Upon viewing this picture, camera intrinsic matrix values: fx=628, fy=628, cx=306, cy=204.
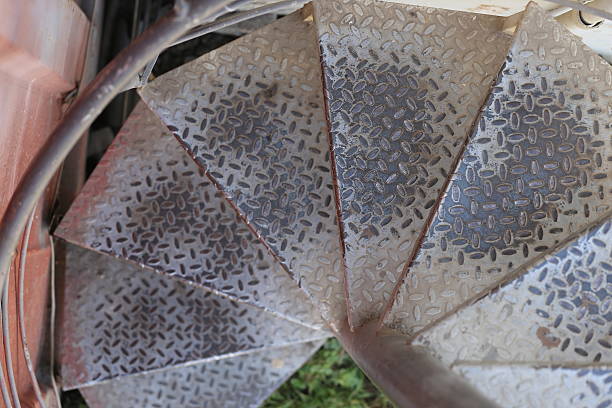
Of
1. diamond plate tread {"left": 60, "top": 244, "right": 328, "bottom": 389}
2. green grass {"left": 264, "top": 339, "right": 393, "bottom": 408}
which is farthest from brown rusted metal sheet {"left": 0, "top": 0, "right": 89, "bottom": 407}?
green grass {"left": 264, "top": 339, "right": 393, "bottom": 408}

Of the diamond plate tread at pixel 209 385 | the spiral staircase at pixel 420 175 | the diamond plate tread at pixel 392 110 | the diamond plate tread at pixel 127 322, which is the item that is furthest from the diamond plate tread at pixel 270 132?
the diamond plate tread at pixel 209 385

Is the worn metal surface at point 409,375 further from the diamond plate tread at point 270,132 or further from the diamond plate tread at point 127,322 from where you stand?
the diamond plate tread at point 127,322

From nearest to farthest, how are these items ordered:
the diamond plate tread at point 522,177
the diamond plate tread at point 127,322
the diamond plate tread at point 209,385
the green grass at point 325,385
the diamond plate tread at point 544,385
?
the diamond plate tread at point 544,385, the diamond plate tread at point 522,177, the diamond plate tread at point 127,322, the diamond plate tread at point 209,385, the green grass at point 325,385

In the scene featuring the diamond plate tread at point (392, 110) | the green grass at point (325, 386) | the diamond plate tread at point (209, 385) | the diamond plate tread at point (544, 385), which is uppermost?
the diamond plate tread at point (392, 110)

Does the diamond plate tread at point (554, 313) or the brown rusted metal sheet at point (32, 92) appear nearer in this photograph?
the diamond plate tread at point (554, 313)

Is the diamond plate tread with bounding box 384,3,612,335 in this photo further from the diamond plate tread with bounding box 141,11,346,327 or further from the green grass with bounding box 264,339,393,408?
the green grass with bounding box 264,339,393,408

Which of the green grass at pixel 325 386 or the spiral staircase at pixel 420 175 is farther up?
the spiral staircase at pixel 420 175
